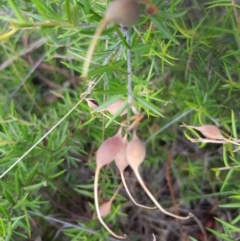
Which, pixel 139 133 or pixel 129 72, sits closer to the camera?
→ pixel 129 72

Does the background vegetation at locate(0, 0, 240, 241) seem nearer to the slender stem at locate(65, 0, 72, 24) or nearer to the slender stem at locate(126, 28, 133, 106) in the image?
the slender stem at locate(126, 28, 133, 106)

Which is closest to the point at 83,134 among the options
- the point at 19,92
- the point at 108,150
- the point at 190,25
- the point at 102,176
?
the point at 102,176

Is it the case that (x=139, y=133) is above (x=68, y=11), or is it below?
below

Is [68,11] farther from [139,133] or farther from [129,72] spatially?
[139,133]

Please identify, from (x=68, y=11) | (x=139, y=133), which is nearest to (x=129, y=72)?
(x=68, y=11)

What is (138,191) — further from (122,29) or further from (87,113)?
(122,29)

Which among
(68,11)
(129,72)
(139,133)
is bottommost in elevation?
(139,133)

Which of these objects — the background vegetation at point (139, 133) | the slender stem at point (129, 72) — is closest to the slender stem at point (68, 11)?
the slender stem at point (129, 72)

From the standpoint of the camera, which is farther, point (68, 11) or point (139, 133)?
point (139, 133)

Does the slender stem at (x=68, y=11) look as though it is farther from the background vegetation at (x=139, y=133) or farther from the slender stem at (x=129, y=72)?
the background vegetation at (x=139, y=133)
